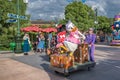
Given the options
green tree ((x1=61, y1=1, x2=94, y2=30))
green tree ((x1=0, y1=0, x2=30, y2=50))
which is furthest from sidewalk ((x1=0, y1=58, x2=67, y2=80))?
green tree ((x1=61, y1=1, x2=94, y2=30))

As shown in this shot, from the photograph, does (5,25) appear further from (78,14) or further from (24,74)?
(78,14)

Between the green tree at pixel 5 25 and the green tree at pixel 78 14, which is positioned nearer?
the green tree at pixel 5 25

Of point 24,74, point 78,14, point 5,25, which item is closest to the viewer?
point 24,74

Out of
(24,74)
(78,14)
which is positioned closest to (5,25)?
(24,74)

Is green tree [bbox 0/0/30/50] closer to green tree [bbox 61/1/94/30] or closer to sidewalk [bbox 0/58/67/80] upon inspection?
sidewalk [bbox 0/58/67/80]

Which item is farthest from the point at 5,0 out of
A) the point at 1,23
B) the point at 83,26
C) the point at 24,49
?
the point at 83,26

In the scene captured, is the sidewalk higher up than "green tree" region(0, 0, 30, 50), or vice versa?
Answer: "green tree" region(0, 0, 30, 50)

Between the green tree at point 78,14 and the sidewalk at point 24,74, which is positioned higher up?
the green tree at point 78,14

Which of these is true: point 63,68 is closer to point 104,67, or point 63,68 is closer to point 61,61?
point 61,61

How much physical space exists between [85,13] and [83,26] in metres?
2.39

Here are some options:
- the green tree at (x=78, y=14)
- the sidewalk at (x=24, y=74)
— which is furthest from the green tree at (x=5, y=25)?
the green tree at (x=78, y=14)

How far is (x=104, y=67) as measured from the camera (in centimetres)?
898

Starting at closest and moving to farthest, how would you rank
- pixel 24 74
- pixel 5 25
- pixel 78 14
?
pixel 24 74, pixel 5 25, pixel 78 14

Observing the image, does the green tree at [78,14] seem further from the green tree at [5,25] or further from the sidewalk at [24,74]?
the sidewalk at [24,74]
